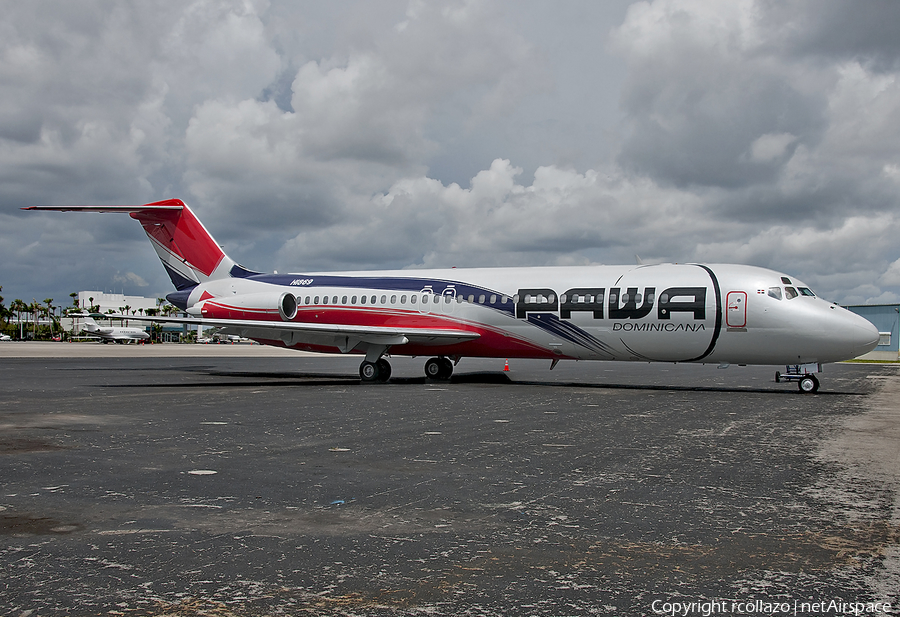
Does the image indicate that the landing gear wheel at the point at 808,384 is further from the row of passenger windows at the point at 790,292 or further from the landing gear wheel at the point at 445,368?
the landing gear wheel at the point at 445,368

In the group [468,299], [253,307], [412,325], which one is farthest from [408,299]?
[253,307]

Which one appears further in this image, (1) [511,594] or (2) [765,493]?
(2) [765,493]

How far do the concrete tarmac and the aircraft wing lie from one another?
9.06 meters

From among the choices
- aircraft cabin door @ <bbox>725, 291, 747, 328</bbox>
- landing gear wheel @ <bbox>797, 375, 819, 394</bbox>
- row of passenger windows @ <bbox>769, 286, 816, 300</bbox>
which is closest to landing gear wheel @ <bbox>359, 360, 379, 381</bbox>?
aircraft cabin door @ <bbox>725, 291, 747, 328</bbox>

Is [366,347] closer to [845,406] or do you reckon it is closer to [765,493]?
[845,406]

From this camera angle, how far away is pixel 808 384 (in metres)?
17.9

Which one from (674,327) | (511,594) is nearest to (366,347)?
(674,327)

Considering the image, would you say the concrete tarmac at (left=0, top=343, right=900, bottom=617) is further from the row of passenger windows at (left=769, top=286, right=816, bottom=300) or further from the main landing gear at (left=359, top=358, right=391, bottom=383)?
the main landing gear at (left=359, top=358, right=391, bottom=383)

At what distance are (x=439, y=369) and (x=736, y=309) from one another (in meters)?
9.50

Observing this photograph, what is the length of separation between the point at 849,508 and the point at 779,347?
12394 millimetres

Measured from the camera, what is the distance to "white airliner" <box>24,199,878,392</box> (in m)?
17.4

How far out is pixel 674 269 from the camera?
1906cm

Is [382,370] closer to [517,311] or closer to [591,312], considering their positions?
[517,311]

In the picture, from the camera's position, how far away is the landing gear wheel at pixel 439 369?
22.9 meters
